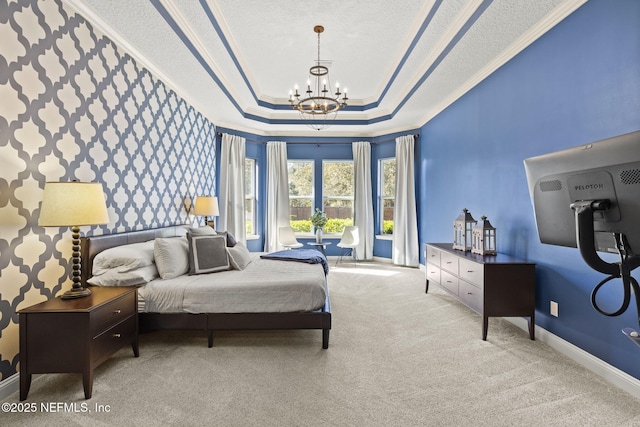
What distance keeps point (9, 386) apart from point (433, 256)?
13.6ft

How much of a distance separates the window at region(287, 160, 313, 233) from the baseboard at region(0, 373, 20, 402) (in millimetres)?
5202

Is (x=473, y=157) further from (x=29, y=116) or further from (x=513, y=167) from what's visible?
(x=29, y=116)

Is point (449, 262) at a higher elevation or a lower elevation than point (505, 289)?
higher

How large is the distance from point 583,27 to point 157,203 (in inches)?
172

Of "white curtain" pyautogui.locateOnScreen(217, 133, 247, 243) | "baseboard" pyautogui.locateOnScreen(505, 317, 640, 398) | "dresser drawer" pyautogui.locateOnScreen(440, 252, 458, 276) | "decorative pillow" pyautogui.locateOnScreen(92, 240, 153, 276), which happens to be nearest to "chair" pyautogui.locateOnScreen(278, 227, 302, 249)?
"white curtain" pyautogui.locateOnScreen(217, 133, 247, 243)

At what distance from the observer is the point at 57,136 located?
2.43m

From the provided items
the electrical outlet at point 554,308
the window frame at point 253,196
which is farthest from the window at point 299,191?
the electrical outlet at point 554,308

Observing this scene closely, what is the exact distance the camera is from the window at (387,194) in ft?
22.6

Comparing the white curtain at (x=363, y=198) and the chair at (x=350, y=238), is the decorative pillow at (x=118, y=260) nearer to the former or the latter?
the chair at (x=350, y=238)

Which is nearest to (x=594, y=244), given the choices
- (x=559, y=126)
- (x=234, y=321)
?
(x=559, y=126)

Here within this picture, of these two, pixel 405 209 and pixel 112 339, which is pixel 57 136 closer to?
pixel 112 339

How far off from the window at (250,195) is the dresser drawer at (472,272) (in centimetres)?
Result: 440

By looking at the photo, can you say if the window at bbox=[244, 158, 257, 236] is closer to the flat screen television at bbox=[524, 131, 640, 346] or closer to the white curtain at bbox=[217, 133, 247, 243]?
the white curtain at bbox=[217, 133, 247, 243]

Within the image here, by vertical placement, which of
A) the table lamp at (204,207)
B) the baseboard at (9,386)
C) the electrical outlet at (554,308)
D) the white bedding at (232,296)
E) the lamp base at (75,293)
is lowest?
the baseboard at (9,386)
